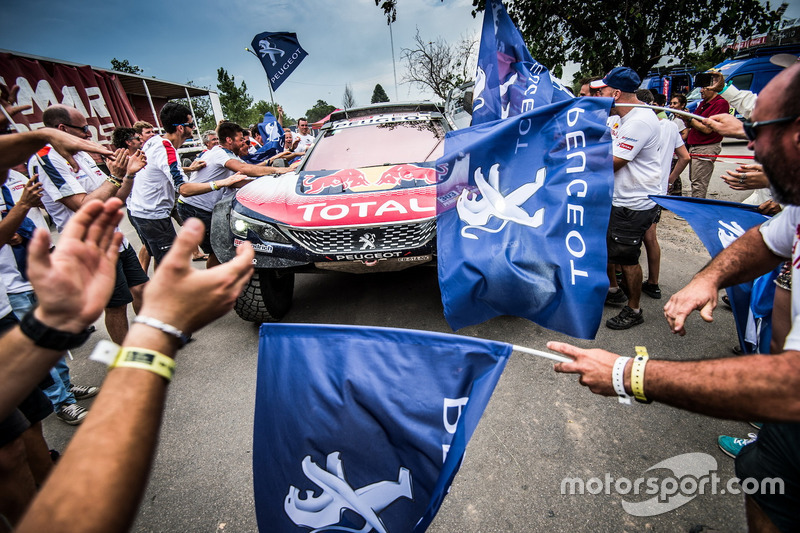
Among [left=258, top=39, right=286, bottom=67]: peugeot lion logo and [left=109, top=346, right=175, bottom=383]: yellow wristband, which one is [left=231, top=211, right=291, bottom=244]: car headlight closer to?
[left=109, top=346, right=175, bottom=383]: yellow wristband

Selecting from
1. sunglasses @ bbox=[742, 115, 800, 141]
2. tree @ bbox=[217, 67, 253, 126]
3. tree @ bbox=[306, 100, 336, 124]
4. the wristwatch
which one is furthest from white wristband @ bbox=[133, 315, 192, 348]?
tree @ bbox=[306, 100, 336, 124]

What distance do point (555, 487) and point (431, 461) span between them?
0.98 meters

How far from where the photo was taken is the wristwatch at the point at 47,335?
817 mm

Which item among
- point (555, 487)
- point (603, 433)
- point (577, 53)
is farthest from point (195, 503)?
point (577, 53)

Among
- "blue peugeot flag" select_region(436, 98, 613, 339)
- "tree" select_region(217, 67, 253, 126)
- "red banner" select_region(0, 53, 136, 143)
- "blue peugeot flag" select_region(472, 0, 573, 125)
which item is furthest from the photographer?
"tree" select_region(217, 67, 253, 126)

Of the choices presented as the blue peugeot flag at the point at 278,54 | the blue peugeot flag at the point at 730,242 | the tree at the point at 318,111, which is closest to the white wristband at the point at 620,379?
the blue peugeot flag at the point at 730,242

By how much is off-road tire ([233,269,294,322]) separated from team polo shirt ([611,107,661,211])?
3059 mm

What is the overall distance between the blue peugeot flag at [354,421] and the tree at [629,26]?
7.92 meters

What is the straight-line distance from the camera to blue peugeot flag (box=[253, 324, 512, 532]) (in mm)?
1220

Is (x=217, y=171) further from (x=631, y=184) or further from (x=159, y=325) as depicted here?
(x=631, y=184)

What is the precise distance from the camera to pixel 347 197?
118 inches

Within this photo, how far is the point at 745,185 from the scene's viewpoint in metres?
2.36

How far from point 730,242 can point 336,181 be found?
2809 millimetres

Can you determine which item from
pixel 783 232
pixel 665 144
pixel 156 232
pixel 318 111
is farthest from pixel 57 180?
pixel 318 111
